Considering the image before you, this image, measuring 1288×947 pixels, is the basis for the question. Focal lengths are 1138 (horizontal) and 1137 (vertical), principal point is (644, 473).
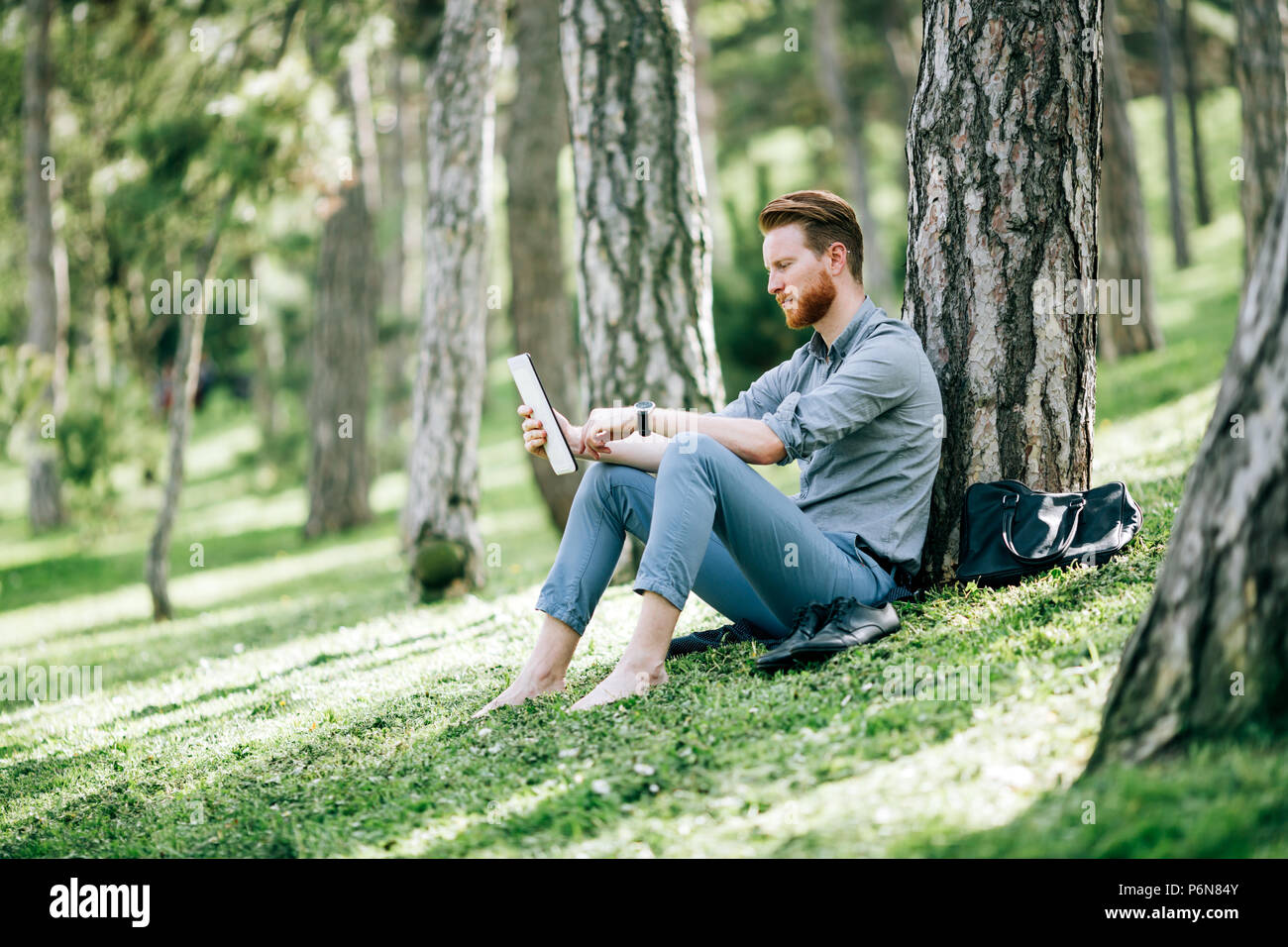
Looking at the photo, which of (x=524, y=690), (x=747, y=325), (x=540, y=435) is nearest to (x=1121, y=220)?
(x=747, y=325)

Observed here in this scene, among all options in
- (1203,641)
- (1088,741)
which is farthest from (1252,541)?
(1088,741)

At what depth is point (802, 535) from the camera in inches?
153

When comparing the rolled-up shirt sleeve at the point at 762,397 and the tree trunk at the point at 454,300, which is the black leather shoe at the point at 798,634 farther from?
the tree trunk at the point at 454,300

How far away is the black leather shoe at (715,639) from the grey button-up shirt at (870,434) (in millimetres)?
541

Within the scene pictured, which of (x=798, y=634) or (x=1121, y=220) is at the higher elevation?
(x=1121, y=220)

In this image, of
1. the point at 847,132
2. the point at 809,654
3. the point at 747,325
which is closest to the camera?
the point at 809,654

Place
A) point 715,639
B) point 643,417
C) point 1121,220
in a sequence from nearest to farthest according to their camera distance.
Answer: point 643,417 → point 715,639 → point 1121,220

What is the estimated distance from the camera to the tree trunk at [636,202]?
6383 mm

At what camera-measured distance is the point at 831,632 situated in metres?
3.86

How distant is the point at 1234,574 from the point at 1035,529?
149cm

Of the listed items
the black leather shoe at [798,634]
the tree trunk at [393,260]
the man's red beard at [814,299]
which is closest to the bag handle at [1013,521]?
the black leather shoe at [798,634]

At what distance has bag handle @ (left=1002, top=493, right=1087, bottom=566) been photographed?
4.08 m

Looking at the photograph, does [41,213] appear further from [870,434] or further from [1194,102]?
[1194,102]

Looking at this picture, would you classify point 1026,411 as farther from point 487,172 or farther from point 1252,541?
point 487,172
